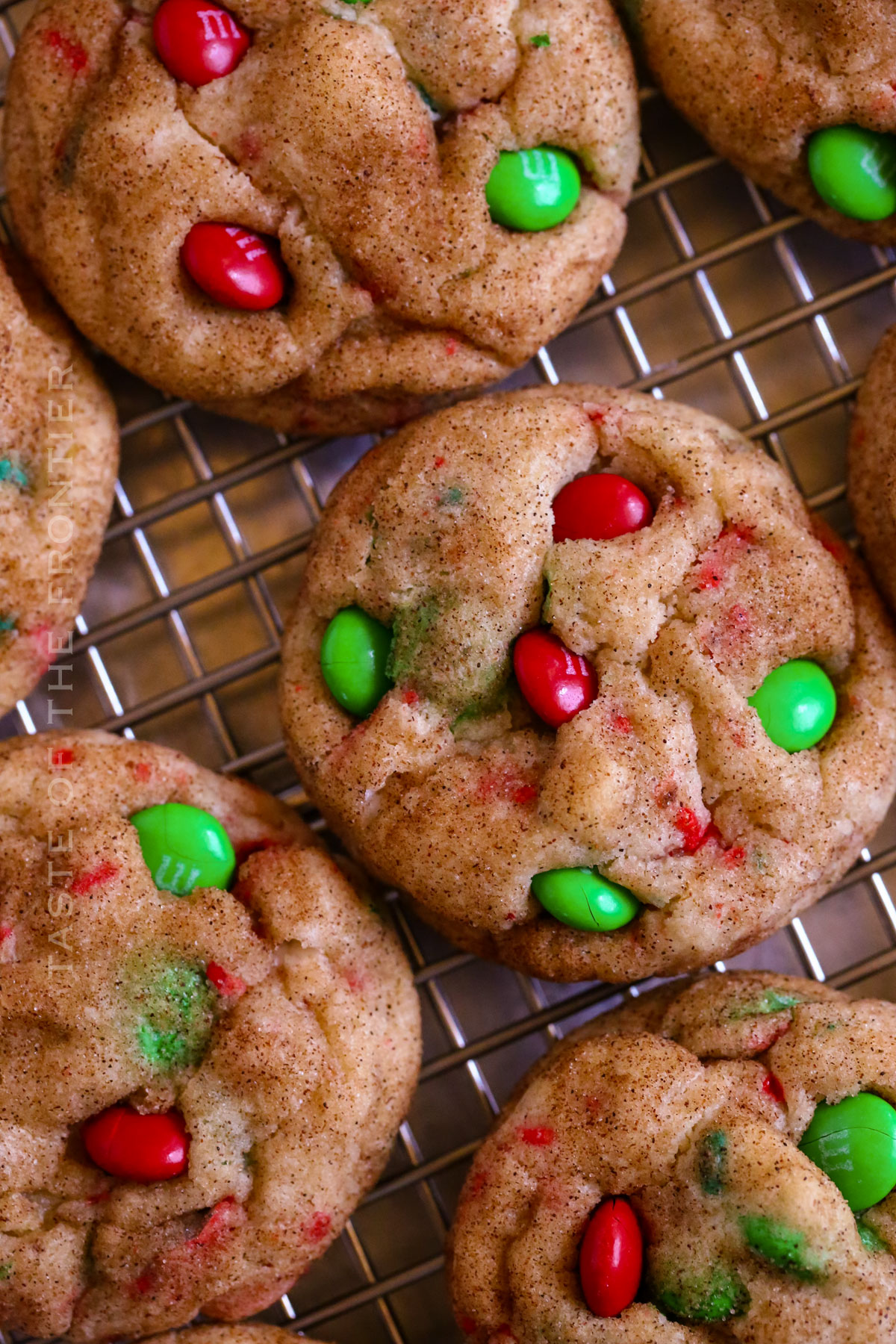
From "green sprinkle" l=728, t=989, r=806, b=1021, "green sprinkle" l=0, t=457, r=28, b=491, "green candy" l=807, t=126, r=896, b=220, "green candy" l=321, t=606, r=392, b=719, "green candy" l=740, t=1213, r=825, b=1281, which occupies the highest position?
"green sprinkle" l=0, t=457, r=28, b=491

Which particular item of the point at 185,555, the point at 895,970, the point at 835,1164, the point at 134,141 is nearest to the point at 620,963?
the point at 835,1164

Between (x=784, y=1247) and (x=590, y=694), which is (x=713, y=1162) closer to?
(x=784, y=1247)

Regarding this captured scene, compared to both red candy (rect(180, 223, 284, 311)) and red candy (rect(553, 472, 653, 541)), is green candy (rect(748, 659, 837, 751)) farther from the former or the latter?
red candy (rect(180, 223, 284, 311))

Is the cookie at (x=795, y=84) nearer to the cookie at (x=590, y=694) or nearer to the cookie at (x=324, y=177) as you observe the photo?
the cookie at (x=324, y=177)

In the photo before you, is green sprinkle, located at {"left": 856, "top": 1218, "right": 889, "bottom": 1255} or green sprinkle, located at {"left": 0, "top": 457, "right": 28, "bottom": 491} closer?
green sprinkle, located at {"left": 856, "top": 1218, "right": 889, "bottom": 1255}

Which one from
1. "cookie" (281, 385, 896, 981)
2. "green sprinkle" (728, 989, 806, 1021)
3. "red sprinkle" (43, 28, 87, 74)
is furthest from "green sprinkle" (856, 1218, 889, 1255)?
"red sprinkle" (43, 28, 87, 74)
